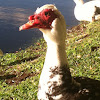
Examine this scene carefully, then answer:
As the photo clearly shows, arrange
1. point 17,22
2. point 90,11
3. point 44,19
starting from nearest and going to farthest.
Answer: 1. point 44,19
2. point 90,11
3. point 17,22

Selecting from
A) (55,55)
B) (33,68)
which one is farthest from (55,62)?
(33,68)

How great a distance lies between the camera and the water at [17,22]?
721 cm

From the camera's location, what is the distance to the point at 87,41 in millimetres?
5227

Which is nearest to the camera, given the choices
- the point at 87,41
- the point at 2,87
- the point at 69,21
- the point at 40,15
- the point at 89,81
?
the point at 40,15

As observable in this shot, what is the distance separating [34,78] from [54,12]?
2.21 meters

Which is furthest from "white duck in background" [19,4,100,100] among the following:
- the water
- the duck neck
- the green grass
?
the water

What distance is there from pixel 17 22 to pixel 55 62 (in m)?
7.16

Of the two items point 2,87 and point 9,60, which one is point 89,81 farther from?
point 9,60

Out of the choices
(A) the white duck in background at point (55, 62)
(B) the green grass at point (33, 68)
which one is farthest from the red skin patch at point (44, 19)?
(B) the green grass at point (33, 68)

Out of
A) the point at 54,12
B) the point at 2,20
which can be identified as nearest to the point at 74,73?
the point at 54,12

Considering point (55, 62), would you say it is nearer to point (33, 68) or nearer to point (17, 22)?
point (33, 68)

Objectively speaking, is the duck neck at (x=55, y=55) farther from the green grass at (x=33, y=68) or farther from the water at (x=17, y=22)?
the water at (x=17, y=22)

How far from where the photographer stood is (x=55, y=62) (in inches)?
89.9

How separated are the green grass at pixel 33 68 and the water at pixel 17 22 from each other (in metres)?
1.24
